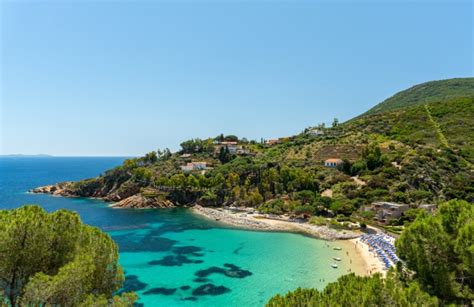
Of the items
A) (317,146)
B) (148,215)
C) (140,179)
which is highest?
(317,146)

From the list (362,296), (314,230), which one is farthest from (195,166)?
(362,296)

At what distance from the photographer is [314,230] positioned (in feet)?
145

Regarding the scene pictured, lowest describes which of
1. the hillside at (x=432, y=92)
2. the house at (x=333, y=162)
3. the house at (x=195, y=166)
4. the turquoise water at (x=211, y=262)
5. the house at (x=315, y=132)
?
the turquoise water at (x=211, y=262)

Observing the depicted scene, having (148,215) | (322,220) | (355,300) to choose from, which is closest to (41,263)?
(355,300)

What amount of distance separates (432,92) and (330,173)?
363 feet

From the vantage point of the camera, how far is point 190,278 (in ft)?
91.6

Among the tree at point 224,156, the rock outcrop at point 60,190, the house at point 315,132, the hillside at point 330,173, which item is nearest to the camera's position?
the hillside at point 330,173

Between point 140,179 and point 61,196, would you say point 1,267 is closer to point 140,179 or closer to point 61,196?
point 140,179

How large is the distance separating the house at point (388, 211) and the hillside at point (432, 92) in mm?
99034

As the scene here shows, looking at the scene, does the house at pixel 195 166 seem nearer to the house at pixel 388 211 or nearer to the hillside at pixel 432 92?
the house at pixel 388 211

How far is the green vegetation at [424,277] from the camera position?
30.1 ft

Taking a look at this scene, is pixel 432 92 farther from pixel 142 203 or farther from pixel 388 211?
pixel 142 203

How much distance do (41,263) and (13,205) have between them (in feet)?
235

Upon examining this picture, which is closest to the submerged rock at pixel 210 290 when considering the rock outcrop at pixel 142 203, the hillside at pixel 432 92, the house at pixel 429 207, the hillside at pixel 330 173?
the hillside at pixel 330 173
